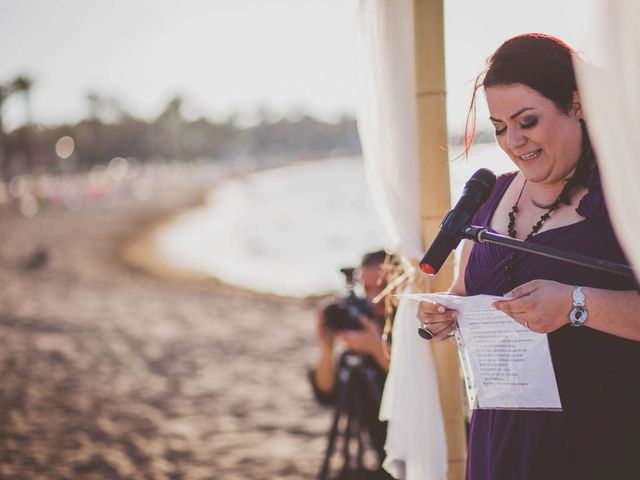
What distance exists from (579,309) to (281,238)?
27.3m

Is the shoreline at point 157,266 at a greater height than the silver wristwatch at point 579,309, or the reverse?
the silver wristwatch at point 579,309

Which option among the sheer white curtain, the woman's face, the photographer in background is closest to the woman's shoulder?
the woman's face

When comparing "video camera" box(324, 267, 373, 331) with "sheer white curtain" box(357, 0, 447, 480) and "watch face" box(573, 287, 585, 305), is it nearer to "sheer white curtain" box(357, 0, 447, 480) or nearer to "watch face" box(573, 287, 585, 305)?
"sheer white curtain" box(357, 0, 447, 480)

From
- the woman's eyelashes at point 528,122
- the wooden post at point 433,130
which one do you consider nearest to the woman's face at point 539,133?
the woman's eyelashes at point 528,122

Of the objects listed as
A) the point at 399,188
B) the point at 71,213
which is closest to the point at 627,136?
the point at 399,188

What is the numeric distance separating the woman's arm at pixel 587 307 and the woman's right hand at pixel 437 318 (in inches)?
12.0

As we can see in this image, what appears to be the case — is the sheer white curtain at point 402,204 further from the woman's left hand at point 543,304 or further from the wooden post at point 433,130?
the woman's left hand at point 543,304

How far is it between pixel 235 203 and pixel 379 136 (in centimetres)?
4572

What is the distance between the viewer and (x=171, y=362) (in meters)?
6.35

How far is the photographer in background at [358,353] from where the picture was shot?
2.70 meters

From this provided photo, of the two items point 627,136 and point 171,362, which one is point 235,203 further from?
point 627,136

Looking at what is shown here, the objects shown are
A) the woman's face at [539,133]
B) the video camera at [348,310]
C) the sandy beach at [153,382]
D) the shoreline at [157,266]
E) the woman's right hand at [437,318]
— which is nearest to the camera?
the woman's face at [539,133]

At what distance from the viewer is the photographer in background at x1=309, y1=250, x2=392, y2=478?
2697 millimetres

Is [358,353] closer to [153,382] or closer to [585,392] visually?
[585,392]
